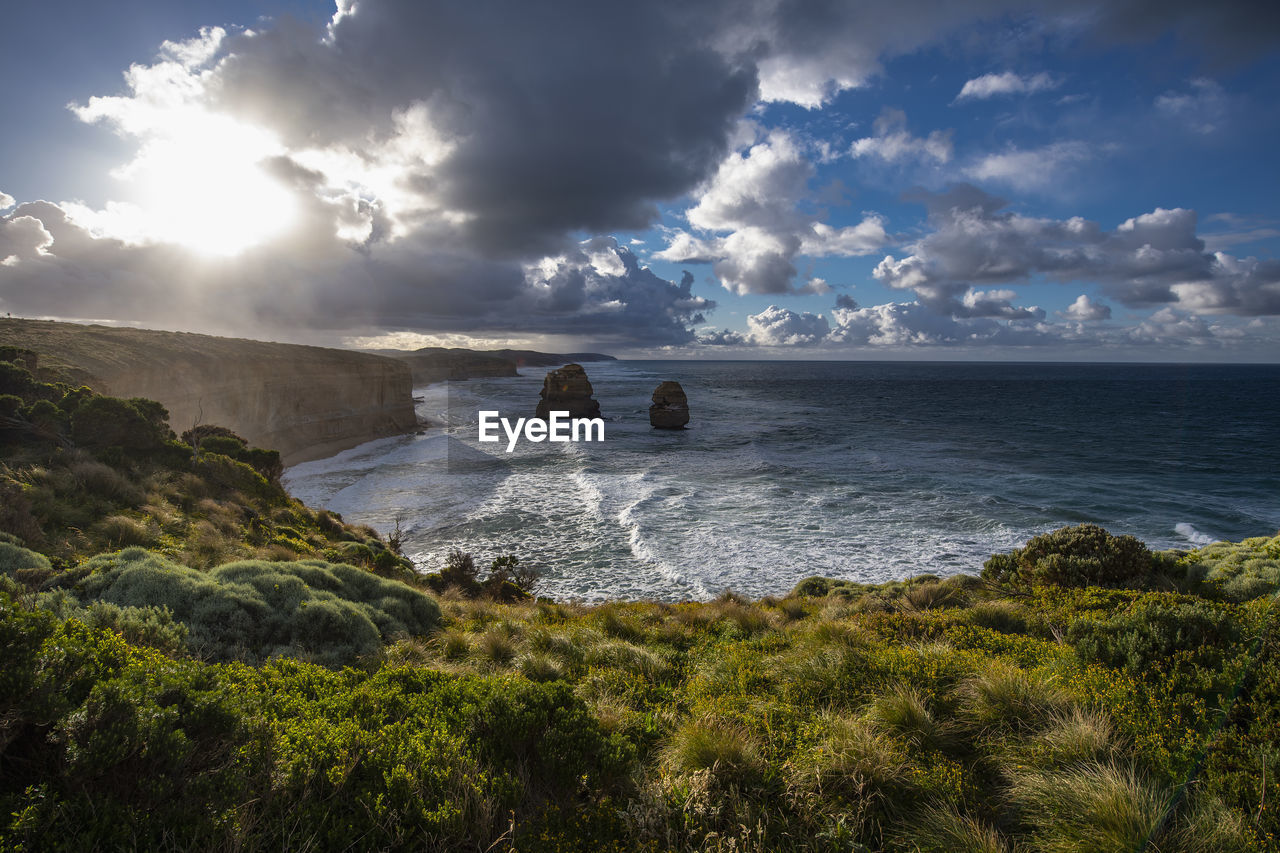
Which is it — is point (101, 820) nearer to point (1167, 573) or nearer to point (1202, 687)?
point (1202, 687)

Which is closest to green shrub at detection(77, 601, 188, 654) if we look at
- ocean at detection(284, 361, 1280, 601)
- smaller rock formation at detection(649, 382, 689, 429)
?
ocean at detection(284, 361, 1280, 601)

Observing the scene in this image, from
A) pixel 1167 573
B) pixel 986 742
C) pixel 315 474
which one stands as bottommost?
pixel 315 474

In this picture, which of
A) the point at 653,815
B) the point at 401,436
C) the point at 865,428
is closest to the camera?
the point at 653,815

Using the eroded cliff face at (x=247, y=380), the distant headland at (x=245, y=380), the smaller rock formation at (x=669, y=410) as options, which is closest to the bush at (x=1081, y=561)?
the distant headland at (x=245, y=380)

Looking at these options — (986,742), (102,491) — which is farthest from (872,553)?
(102,491)

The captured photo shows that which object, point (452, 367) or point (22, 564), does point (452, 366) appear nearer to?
point (452, 367)

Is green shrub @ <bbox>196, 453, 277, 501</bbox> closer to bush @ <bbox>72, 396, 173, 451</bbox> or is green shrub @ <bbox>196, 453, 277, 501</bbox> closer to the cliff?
bush @ <bbox>72, 396, 173, 451</bbox>

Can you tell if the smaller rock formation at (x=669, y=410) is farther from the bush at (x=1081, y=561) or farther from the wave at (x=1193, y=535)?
the bush at (x=1081, y=561)

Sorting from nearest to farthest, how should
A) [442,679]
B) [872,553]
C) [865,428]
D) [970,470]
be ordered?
[442,679] → [872,553] → [970,470] → [865,428]
